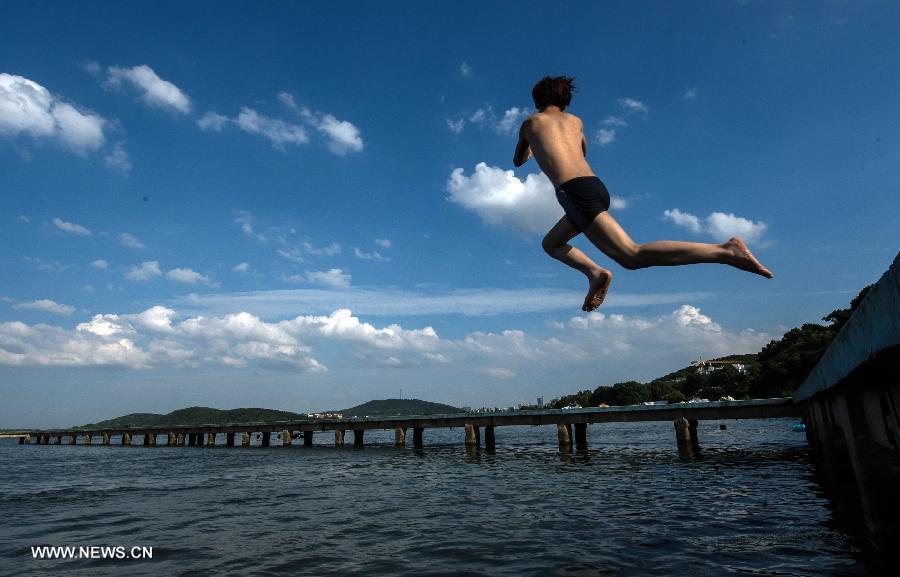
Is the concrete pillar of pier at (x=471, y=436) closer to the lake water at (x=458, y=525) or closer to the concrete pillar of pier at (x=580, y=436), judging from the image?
the concrete pillar of pier at (x=580, y=436)

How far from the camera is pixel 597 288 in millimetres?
3688

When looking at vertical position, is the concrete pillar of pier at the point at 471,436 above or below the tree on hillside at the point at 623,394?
below

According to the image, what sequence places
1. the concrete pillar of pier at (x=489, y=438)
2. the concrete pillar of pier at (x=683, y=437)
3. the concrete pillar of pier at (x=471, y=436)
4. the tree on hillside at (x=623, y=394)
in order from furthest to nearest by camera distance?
the tree on hillside at (x=623, y=394)
the concrete pillar of pier at (x=471, y=436)
the concrete pillar of pier at (x=489, y=438)
the concrete pillar of pier at (x=683, y=437)

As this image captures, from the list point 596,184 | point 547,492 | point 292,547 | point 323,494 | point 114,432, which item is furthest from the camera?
point 114,432

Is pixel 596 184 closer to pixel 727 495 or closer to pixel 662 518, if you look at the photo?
pixel 662 518

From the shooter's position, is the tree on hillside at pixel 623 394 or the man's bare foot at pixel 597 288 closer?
the man's bare foot at pixel 597 288

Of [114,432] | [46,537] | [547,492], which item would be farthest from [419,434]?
[114,432]

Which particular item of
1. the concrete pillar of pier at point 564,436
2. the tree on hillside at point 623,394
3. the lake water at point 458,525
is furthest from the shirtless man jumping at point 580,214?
the tree on hillside at point 623,394

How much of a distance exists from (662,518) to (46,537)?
49.6 ft

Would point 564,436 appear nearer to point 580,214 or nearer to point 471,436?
point 471,436

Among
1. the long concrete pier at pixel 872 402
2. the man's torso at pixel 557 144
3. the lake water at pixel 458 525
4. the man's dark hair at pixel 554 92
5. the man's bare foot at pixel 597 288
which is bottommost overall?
the lake water at pixel 458 525

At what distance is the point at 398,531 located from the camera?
38.7ft

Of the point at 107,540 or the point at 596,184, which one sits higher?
the point at 596,184

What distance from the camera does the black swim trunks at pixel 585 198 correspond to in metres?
3.18
